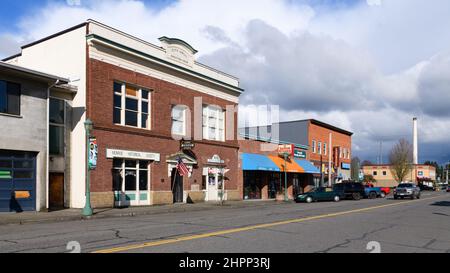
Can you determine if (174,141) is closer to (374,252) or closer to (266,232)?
(266,232)

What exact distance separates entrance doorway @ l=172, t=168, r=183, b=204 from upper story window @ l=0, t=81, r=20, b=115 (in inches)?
431

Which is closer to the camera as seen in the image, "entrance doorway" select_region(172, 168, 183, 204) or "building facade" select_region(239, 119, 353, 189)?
"entrance doorway" select_region(172, 168, 183, 204)

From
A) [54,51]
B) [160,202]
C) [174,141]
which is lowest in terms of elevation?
[160,202]

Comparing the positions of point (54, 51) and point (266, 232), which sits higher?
point (54, 51)

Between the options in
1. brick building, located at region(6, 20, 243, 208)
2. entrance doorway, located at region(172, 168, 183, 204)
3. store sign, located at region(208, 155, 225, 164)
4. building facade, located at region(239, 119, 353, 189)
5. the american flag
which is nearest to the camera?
brick building, located at region(6, 20, 243, 208)

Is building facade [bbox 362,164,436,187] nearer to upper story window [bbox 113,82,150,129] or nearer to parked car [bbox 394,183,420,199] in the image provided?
parked car [bbox 394,183,420,199]

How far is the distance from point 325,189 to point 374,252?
27.6m

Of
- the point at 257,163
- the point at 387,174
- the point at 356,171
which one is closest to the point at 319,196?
the point at 257,163

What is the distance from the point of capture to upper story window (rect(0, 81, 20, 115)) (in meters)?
20.1

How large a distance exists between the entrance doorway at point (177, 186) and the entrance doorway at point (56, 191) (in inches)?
301

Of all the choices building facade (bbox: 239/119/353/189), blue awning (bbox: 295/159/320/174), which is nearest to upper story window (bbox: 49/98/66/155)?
building facade (bbox: 239/119/353/189)

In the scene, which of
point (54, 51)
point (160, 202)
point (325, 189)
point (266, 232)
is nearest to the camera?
point (266, 232)
